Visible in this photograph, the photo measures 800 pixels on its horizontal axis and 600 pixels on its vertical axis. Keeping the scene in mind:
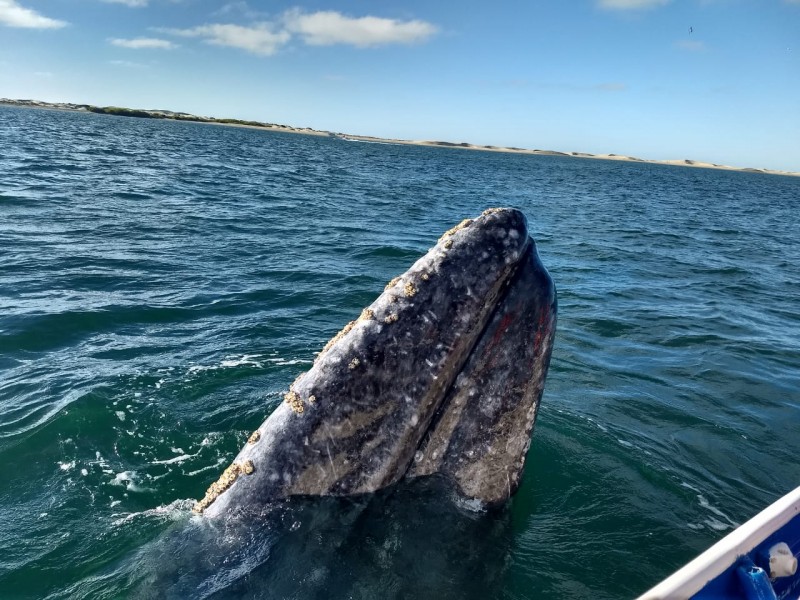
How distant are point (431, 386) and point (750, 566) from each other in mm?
1945

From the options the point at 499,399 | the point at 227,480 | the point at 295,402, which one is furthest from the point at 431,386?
the point at 227,480

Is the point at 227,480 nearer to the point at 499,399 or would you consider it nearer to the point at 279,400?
the point at 499,399

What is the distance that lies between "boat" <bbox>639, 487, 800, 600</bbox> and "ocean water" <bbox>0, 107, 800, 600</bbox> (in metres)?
1.19

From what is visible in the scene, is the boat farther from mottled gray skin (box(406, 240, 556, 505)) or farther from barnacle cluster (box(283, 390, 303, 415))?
barnacle cluster (box(283, 390, 303, 415))

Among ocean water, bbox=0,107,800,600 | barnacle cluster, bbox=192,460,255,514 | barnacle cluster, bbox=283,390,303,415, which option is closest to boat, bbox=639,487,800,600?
ocean water, bbox=0,107,800,600

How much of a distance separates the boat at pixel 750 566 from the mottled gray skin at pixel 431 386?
1419 mm

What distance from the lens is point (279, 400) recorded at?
6.36 m

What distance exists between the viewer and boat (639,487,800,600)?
8.69 ft

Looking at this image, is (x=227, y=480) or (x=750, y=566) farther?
(x=227, y=480)

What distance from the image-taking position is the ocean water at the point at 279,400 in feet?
12.2

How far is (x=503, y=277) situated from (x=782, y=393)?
5.73m

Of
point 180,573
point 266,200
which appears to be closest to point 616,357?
point 180,573

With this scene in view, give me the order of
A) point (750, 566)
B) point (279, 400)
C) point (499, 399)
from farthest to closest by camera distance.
Answer: point (279, 400) < point (499, 399) < point (750, 566)

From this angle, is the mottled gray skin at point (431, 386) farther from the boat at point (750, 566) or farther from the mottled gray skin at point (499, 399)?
the boat at point (750, 566)
